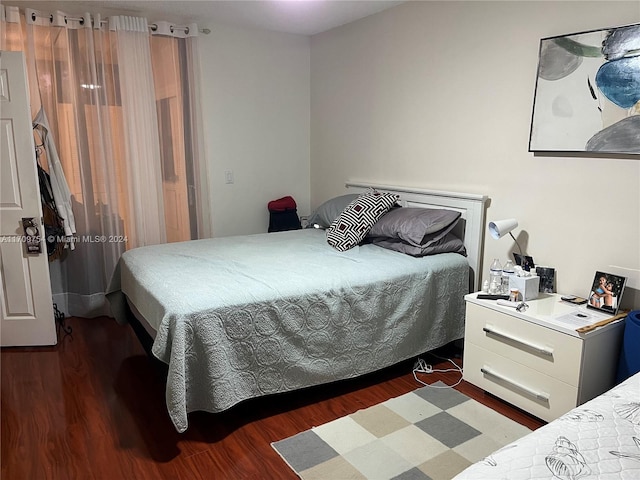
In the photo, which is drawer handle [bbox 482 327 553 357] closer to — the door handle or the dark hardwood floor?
the dark hardwood floor

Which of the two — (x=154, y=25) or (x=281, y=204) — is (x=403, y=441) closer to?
(x=281, y=204)

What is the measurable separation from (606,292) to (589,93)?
1.02 meters

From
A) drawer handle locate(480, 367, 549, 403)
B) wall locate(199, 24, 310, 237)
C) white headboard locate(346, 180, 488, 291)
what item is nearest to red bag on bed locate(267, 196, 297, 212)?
wall locate(199, 24, 310, 237)

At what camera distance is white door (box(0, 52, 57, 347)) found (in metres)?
3.00

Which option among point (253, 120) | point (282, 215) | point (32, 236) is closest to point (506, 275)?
point (282, 215)

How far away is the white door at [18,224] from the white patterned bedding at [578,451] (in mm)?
3137

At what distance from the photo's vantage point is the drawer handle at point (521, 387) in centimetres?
230

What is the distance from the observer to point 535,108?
266 centimetres

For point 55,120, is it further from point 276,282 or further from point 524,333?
point 524,333

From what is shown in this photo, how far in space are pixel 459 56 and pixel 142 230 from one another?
9.18 feet

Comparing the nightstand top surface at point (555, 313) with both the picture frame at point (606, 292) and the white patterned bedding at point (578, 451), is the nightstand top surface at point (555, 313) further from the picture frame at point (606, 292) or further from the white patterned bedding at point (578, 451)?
the white patterned bedding at point (578, 451)

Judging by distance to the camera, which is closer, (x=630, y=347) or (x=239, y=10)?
(x=630, y=347)

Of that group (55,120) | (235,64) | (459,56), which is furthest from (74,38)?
(459,56)

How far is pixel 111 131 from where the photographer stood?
147 inches
